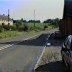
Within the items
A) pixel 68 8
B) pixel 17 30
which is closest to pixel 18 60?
pixel 68 8

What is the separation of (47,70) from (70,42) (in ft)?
5.57

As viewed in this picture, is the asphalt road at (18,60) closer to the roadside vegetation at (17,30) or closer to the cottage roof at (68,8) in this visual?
the cottage roof at (68,8)

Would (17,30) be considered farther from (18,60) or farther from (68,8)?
(18,60)

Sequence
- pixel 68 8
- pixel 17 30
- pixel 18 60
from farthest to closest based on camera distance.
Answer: pixel 17 30
pixel 68 8
pixel 18 60

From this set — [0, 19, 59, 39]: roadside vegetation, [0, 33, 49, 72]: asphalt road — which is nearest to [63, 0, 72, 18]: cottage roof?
[0, 19, 59, 39]: roadside vegetation

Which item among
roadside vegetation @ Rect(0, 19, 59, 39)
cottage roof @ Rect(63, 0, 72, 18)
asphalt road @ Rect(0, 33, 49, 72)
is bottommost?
roadside vegetation @ Rect(0, 19, 59, 39)

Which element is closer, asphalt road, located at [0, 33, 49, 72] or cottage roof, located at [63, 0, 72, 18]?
asphalt road, located at [0, 33, 49, 72]

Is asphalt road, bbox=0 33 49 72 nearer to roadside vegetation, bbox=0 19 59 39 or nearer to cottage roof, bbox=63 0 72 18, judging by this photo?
cottage roof, bbox=63 0 72 18

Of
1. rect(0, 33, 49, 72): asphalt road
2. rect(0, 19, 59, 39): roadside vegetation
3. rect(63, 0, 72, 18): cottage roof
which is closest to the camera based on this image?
rect(0, 33, 49, 72): asphalt road

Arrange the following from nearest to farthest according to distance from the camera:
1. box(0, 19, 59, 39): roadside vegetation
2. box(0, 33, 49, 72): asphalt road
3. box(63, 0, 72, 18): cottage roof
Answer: box(0, 33, 49, 72): asphalt road → box(63, 0, 72, 18): cottage roof → box(0, 19, 59, 39): roadside vegetation

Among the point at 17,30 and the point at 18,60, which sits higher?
the point at 18,60

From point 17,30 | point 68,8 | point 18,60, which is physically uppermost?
point 68,8

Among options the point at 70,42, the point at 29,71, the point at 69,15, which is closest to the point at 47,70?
the point at 29,71

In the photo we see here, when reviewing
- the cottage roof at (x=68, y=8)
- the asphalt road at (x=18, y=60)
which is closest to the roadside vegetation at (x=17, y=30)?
the cottage roof at (x=68, y=8)
